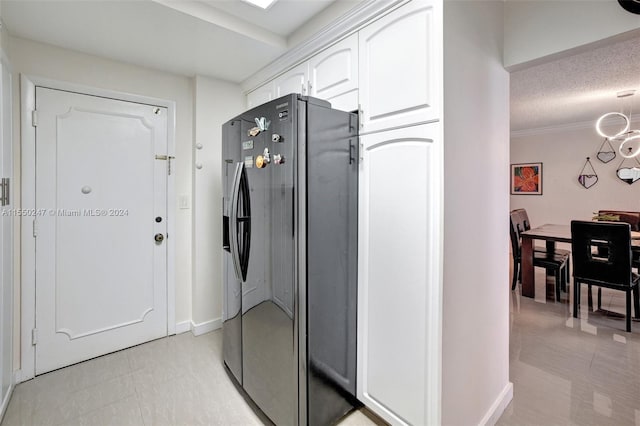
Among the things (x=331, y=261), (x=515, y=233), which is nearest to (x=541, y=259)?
(x=515, y=233)

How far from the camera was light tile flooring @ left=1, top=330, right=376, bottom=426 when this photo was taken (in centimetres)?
173

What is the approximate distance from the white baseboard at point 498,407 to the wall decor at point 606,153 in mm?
4950

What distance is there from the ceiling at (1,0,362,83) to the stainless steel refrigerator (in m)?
0.64

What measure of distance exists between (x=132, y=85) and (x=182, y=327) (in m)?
2.12

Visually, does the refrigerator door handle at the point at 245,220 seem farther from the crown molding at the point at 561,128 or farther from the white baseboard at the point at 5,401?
the crown molding at the point at 561,128

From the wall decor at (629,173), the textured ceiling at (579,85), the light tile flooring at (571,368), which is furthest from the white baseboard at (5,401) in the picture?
the wall decor at (629,173)

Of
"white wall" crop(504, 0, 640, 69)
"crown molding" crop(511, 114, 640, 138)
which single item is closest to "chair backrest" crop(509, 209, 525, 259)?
"crown molding" crop(511, 114, 640, 138)

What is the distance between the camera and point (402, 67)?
1464 mm

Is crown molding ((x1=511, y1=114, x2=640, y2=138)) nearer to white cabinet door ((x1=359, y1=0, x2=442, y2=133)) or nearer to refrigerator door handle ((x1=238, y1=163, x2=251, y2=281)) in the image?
white cabinet door ((x1=359, y1=0, x2=442, y2=133))

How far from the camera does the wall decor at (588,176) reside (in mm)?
5047

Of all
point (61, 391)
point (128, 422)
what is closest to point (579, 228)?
point (128, 422)

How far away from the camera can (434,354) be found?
1.38m

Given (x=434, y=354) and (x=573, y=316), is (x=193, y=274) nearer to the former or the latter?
(x=434, y=354)

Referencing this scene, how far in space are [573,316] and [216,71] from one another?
4219 mm
